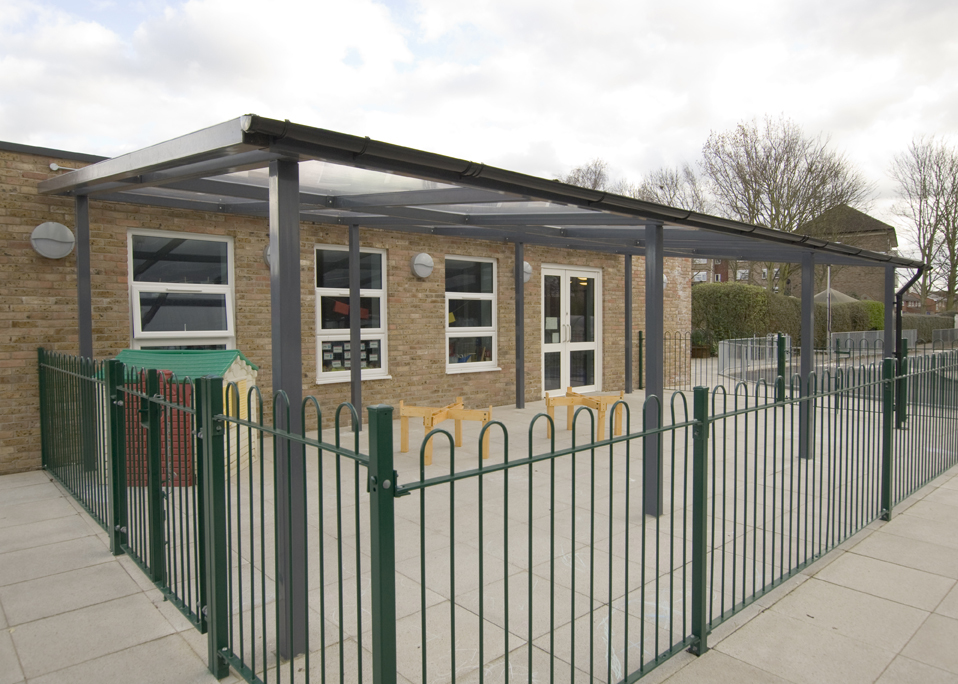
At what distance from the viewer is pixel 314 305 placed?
8.23 meters

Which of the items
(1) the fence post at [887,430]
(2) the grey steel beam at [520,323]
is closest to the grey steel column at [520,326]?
(2) the grey steel beam at [520,323]

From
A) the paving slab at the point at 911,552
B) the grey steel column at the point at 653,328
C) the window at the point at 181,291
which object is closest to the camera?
the paving slab at the point at 911,552

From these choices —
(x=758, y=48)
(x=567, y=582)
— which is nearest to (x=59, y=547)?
(x=567, y=582)

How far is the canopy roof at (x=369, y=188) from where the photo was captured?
114 inches

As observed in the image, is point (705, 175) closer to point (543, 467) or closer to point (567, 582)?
point (543, 467)

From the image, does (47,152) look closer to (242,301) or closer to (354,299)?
(242,301)

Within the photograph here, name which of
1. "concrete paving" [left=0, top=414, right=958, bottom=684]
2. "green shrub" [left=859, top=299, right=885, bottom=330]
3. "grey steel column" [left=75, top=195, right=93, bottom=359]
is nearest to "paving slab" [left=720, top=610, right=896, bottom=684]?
"concrete paving" [left=0, top=414, right=958, bottom=684]

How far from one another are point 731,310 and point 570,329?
13.4m

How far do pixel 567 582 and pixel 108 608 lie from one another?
2.60 meters

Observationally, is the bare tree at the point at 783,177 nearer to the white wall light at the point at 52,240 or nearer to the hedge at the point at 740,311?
the hedge at the point at 740,311

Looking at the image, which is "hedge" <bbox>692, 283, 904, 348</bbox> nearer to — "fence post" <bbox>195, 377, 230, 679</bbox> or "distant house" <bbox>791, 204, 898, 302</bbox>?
"distant house" <bbox>791, 204, 898, 302</bbox>

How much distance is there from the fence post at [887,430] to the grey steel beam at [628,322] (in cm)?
729

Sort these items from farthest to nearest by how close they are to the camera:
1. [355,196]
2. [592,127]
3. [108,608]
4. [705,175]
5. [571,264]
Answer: [592,127] < [705,175] < [571,264] < [355,196] < [108,608]

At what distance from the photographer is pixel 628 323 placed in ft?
40.2
